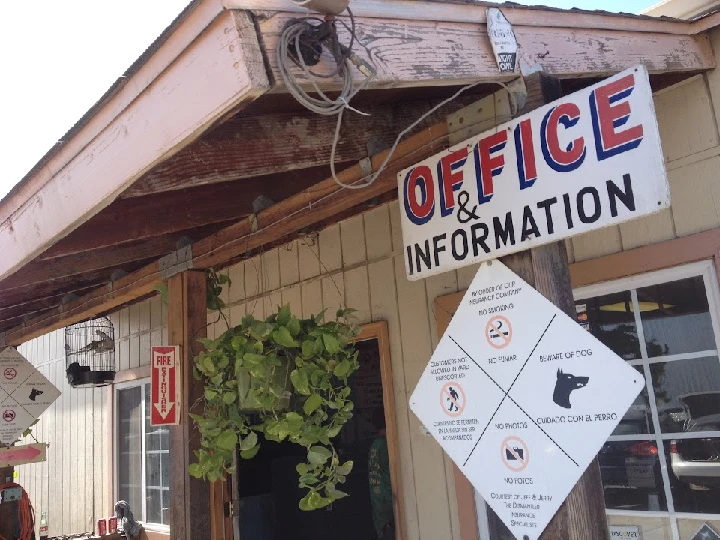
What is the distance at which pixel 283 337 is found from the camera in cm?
238

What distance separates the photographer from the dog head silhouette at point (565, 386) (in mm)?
1458

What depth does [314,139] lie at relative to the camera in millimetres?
2195

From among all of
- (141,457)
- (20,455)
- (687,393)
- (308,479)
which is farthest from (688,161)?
(141,457)

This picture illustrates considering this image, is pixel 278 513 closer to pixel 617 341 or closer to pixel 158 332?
pixel 158 332

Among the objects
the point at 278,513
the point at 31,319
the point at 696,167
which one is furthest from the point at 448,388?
Result: the point at 31,319

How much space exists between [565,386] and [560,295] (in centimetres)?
22

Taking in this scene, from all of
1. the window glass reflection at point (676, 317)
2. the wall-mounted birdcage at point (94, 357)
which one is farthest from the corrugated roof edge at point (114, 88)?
the wall-mounted birdcage at point (94, 357)

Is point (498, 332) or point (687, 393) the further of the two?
point (687, 393)

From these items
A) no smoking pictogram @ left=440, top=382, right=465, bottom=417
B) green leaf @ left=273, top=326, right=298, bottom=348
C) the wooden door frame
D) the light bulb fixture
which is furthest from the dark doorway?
the light bulb fixture

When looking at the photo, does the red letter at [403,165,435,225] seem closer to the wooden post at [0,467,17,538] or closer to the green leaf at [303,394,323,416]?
the green leaf at [303,394,323,416]

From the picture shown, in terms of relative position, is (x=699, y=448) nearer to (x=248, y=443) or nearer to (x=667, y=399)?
(x=667, y=399)

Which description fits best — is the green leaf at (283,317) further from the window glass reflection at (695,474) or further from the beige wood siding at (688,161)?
the window glass reflection at (695,474)

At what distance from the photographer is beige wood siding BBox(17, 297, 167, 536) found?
6023mm

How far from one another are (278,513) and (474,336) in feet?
11.4
